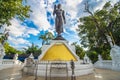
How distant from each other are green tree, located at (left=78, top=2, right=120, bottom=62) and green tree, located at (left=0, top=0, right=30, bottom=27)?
16.5 meters

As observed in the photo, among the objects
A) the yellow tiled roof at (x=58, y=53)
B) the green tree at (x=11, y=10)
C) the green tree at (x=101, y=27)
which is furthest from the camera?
the green tree at (x=101, y=27)

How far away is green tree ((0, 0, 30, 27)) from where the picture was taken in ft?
29.5

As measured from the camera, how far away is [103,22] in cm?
2692

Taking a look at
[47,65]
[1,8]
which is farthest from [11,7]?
[47,65]

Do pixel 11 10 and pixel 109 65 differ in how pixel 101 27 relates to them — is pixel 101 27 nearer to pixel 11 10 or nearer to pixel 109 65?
pixel 109 65

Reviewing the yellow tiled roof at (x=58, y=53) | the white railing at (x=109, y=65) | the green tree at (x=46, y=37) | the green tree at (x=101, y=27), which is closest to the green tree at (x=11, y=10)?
the yellow tiled roof at (x=58, y=53)

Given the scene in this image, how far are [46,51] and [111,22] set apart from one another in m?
18.1

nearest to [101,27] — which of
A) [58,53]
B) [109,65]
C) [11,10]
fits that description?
[109,65]

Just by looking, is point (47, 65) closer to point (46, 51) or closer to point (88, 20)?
point (46, 51)

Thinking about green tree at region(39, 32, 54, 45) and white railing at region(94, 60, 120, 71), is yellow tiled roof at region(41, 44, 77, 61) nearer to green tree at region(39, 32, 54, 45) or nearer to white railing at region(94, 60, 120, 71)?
white railing at region(94, 60, 120, 71)

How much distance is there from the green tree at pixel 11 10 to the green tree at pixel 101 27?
1654 cm

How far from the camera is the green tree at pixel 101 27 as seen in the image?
2519 cm

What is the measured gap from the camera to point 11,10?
960 centimetres

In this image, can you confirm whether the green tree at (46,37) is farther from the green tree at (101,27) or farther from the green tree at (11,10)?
the green tree at (11,10)
